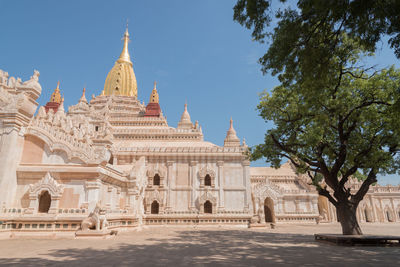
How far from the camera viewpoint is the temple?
49.1 ft

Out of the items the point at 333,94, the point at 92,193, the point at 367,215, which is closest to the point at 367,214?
the point at 367,215

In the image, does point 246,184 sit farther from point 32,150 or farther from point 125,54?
point 125,54

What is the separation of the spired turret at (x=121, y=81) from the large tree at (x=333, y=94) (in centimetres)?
4163

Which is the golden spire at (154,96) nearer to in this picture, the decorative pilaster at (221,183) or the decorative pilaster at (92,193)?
the decorative pilaster at (221,183)

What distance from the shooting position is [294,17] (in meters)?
7.81

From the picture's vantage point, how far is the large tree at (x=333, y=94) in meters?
6.71

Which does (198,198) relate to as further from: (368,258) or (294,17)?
(294,17)

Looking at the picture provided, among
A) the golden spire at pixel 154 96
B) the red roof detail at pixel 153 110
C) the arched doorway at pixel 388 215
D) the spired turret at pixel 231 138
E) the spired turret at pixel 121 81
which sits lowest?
the arched doorway at pixel 388 215

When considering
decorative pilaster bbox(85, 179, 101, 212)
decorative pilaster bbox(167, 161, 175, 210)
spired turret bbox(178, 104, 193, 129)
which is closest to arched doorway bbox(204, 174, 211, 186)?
decorative pilaster bbox(167, 161, 175, 210)

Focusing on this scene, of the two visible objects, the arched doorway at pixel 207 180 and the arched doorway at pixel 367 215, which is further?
the arched doorway at pixel 367 215

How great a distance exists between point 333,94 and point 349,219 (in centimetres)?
648

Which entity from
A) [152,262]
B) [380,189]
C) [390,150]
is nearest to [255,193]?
[390,150]

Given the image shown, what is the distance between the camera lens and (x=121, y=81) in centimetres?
5394

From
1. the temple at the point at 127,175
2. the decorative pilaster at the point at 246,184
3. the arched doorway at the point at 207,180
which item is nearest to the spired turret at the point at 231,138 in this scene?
the temple at the point at 127,175
